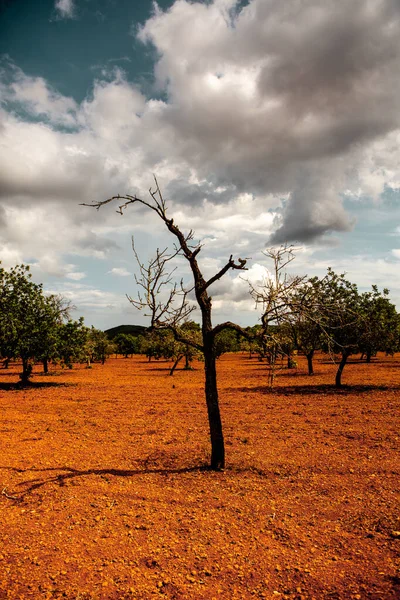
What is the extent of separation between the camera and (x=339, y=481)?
28.8 ft

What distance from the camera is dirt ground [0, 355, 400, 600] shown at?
5270 mm

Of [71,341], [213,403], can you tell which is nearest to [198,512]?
[213,403]

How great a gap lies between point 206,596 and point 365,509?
4128mm

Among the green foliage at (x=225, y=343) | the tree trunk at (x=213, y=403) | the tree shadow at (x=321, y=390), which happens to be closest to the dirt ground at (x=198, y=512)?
the tree trunk at (x=213, y=403)

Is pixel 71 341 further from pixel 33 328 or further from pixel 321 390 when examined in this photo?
pixel 321 390

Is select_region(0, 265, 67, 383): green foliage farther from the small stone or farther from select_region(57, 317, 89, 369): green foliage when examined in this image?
the small stone

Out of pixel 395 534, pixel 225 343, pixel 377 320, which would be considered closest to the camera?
pixel 395 534

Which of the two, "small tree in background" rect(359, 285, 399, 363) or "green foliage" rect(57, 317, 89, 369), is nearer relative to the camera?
"small tree in background" rect(359, 285, 399, 363)

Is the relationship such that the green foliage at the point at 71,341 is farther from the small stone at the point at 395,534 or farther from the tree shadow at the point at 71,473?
the small stone at the point at 395,534

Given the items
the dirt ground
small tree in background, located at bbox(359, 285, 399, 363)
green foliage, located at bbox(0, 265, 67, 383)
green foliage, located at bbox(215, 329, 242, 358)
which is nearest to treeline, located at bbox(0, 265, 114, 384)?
green foliage, located at bbox(0, 265, 67, 383)

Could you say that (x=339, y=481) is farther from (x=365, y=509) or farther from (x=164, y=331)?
(x=164, y=331)

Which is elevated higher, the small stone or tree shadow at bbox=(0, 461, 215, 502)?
tree shadow at bbox=(0, 461, 215, 502)

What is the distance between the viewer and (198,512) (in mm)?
7297

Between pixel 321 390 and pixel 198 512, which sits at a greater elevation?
pixel 198 512
